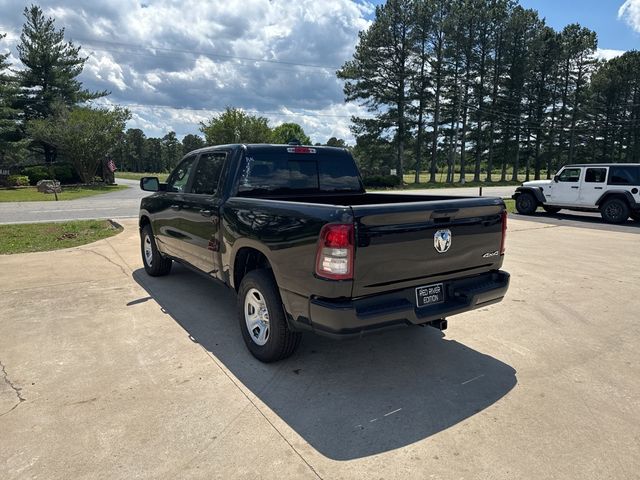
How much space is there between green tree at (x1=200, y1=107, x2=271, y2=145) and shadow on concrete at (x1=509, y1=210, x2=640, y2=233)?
3282 centimetres

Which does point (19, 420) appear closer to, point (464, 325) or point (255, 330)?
point (255, 330)

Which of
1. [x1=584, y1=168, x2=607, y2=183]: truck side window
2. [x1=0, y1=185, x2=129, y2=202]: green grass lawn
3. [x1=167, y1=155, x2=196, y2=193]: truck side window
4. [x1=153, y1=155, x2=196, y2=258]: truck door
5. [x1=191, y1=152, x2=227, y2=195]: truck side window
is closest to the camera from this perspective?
[x1=191, y1=152, x2=227, y2=195]: truck side window

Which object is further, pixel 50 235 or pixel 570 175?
pixel 570 175

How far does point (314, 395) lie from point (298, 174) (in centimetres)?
240

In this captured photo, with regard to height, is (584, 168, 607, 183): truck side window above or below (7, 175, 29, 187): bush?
above

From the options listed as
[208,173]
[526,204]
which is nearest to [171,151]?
[526,204]

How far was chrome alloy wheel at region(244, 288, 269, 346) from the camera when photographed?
12.3ft

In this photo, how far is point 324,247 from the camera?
9.75 feet

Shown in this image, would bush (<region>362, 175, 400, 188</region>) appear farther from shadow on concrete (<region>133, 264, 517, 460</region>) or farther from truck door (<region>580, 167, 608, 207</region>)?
shadow on concrete (<region>133, 264, 517, 460</region>)

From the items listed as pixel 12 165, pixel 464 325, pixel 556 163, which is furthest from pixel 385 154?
pixel 464 325

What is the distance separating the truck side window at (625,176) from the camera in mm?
13467

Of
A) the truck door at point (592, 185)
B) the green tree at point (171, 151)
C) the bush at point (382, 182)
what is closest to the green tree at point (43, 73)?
the bush at point (382, 182)

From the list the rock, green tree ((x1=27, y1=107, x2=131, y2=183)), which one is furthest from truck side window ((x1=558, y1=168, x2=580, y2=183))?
green tree ((x1=27, y1=107, x2=131, y2=183))

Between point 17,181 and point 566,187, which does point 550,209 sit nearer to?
point 566,187
